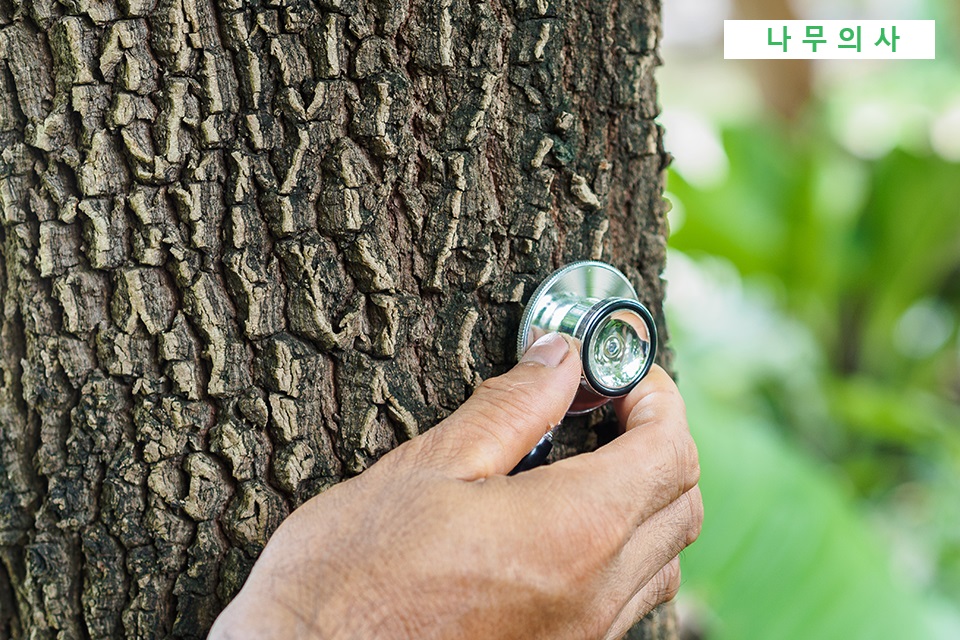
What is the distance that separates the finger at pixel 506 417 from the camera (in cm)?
71

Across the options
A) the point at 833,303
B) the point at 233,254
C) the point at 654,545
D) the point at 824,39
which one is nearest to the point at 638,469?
the point at 654,545

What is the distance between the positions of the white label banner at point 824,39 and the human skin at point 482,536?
1379 mm

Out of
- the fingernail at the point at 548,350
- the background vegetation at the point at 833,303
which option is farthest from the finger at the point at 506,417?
the background vegetation at the point at 833,303

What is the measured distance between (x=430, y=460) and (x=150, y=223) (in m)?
0.30

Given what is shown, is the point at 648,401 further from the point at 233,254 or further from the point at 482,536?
the point at 233,254

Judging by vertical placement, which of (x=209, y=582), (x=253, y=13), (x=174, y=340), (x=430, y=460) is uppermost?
(x=253, y=13)

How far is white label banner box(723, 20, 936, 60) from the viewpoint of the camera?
2.00m

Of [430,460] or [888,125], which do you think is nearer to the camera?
[430,460]

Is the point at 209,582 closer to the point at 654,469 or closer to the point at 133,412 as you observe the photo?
the point at 133,412

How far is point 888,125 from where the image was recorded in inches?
221

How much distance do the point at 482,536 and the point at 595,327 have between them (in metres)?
0.21

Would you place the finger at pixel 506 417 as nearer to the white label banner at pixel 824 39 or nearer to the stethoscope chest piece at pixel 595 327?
the stethoscope chest piece at pixel 595 327

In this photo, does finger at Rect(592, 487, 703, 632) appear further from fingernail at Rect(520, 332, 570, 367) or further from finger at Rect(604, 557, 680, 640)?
fingernail at Rect(520, 332, 570, 367)

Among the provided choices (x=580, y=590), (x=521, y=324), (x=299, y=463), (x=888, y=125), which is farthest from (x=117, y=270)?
(x=888, y=125)
